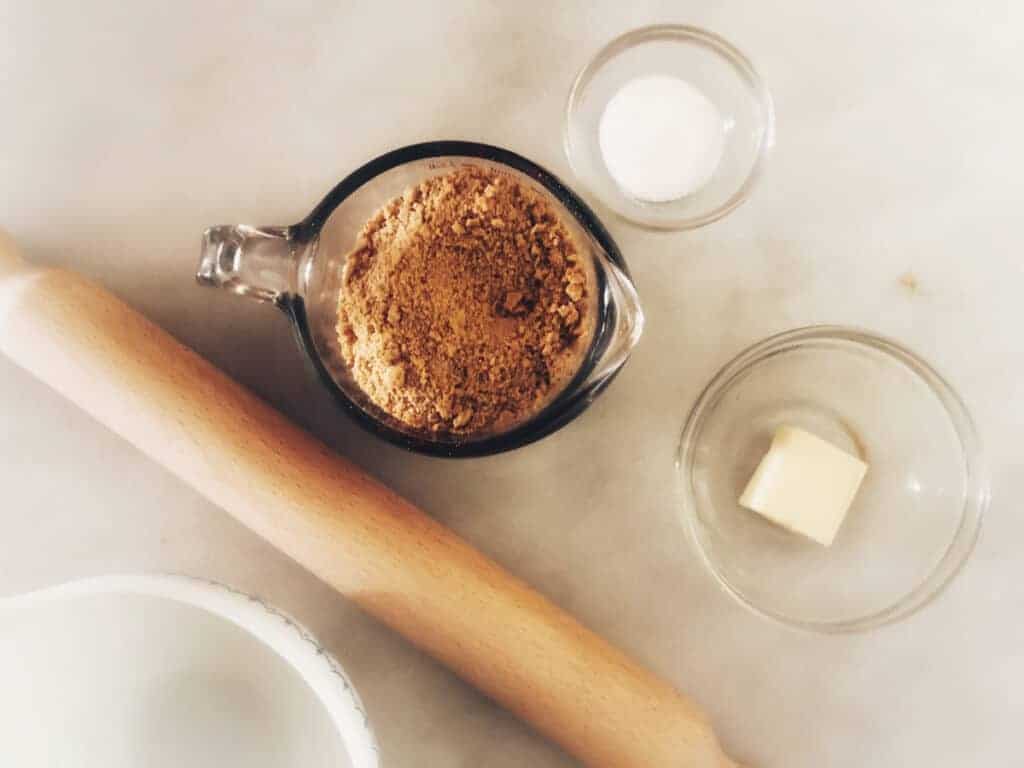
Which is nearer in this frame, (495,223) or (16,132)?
(495,223)

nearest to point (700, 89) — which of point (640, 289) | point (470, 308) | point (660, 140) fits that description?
point (660, 140)

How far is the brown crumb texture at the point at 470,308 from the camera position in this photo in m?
0.59

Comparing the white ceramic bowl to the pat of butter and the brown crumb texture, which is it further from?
the pat of butter

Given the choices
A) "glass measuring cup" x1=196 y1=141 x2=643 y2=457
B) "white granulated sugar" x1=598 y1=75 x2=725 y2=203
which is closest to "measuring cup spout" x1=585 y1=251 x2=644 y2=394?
"glass measuring cup" x1=196 y1=141 x2=643 y2=457

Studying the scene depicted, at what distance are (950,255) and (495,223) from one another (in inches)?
14.9

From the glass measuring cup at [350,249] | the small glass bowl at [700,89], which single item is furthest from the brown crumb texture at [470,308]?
the small glass bowl at [700,89]

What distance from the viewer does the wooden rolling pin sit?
605 mm

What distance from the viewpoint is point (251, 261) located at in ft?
1.96

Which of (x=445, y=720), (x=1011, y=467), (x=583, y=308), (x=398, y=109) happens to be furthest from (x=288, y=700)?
(x=1011, y=467)

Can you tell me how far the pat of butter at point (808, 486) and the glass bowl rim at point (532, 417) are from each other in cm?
16

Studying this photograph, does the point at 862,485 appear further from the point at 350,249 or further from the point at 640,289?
the point at 350,249

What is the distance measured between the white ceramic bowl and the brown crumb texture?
0.17 meters

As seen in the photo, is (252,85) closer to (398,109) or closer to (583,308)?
(398,109)

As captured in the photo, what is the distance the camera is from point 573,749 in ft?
2.09
